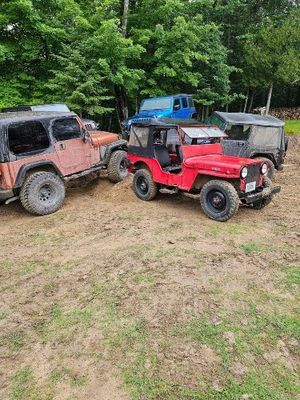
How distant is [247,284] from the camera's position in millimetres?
4465

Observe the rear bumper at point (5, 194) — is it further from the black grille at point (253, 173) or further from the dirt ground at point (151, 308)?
the black grille at point (253, 173)

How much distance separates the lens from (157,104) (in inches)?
595

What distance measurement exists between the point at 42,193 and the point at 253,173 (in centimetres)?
435

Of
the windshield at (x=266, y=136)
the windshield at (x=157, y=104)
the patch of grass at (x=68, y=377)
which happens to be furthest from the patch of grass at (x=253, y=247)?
the windshield at (x=157, y=104)

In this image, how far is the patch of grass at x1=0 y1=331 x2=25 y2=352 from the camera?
3543mm

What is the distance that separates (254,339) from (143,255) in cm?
217

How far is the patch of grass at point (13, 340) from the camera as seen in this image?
354 centimetres

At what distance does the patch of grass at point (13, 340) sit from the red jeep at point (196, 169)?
404 cm

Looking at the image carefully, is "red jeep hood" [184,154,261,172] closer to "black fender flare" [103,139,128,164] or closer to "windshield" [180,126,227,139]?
"windshield" [180,126,227,139]

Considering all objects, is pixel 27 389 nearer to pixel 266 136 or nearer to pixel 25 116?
pixel 25 116

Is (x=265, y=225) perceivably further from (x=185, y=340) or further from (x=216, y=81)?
(x=216, y=81)

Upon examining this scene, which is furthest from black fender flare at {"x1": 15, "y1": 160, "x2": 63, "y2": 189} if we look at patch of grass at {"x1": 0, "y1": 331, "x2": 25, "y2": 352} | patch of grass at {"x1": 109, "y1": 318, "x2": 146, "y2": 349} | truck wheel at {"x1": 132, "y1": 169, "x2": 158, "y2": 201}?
patch of grass at {"x1": 109, "y1": 318, "x2": 146, "y2": 349}

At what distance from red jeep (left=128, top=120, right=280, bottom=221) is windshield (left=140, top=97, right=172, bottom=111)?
287 inches

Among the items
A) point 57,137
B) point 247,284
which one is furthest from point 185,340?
point 57,137
